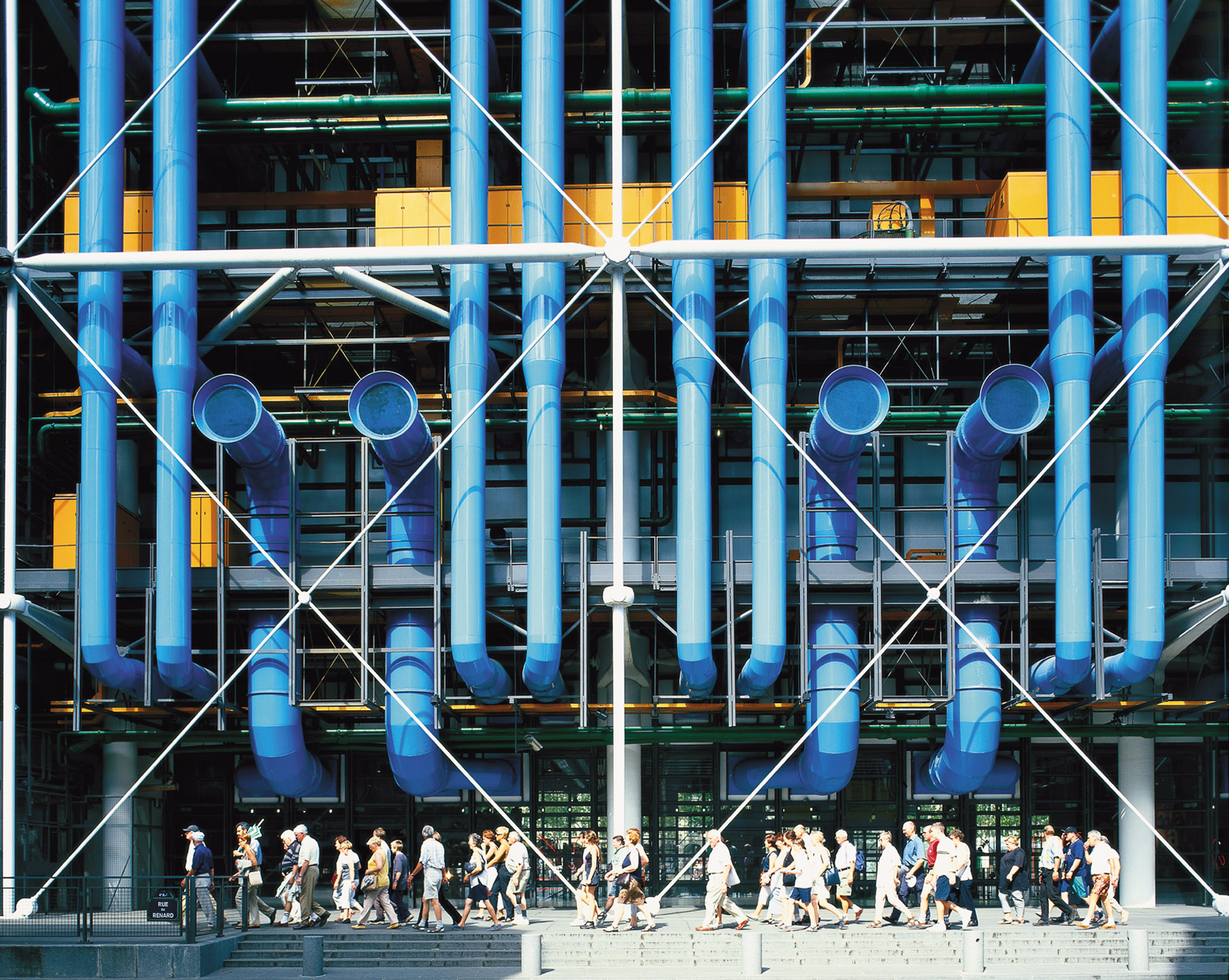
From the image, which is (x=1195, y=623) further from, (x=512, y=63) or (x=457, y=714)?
(x=512, y=63)

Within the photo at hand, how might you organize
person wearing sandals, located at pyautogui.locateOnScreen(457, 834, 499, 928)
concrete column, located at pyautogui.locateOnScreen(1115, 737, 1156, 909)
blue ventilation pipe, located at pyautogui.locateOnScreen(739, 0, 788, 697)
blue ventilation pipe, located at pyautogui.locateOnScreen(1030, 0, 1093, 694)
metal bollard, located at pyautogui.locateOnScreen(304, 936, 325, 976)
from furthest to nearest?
concrete column, located at pyautogui.locateOnScreen(1115, 737, 1156, 909) < blue ventilation pipe, located at pyautogui.locateOnScreen(739, 0, 788, 697) < blue ventilation pipe, located at pyautogui.locateOnScreen(1030, 0, 1093, 694) < person wearing sandals, located at pyautogui.locateOnScreen(457, 834, 499, 928) < metal bollard, located at pyautogui.locateOnScreen(304, 936, 325, 976)

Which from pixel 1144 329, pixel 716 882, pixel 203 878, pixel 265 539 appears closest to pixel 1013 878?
pixel 716 882

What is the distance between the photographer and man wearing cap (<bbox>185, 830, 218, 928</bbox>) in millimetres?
16391

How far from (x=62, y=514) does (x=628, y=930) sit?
34.8 ft

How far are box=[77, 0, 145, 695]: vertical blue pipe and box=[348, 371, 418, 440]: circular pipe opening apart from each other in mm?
3690

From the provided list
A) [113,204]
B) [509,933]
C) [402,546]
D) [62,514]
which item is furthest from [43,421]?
[509,933]

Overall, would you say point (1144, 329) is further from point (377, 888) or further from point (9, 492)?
point (9, 492)

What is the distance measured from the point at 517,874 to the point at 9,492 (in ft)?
26.9

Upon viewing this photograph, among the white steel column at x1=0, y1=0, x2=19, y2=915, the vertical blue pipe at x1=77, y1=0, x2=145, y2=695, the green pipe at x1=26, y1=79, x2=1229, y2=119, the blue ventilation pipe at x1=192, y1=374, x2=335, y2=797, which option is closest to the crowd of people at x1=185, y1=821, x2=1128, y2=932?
the blue ventilation pipe at x1=192, y1=374, x2=335, y2=797

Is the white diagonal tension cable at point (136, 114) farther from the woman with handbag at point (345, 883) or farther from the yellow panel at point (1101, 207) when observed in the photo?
the yellow panel at point (1101, 207)

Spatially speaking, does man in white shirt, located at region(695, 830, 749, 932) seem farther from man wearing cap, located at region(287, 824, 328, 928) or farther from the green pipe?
the green pipe

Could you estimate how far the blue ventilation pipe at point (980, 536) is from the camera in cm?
1772

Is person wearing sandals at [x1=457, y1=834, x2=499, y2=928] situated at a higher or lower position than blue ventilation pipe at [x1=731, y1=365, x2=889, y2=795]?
lower

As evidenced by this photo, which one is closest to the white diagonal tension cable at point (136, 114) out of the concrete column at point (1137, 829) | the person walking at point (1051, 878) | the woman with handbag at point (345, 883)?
the woman with handbag at point (345, 883)
